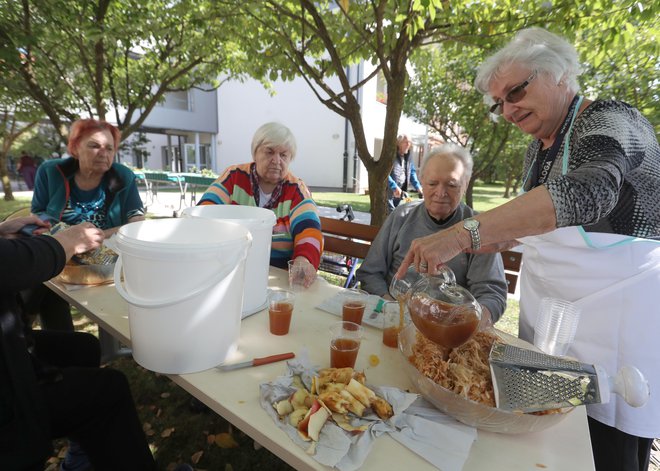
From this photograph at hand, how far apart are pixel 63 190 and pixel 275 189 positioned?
63.3 inches

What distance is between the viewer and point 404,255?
2.46 metres

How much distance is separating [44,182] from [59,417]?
2186 millimetres

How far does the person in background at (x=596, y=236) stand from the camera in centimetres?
123

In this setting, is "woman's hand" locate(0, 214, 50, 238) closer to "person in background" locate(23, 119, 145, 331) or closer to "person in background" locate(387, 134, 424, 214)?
"person in background" locate(23, 119, 145, 331)

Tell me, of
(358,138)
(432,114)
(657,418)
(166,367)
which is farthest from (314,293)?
(432,114)

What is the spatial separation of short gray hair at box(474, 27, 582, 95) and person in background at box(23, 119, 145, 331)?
2.75 metres

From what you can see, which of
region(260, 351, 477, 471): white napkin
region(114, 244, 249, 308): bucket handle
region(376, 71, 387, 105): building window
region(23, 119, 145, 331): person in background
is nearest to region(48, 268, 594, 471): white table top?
region(260, 351, 477, 471): white napkin

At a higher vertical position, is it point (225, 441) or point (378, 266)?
point (378, 266)

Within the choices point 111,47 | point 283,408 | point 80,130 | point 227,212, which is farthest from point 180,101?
point 283,408

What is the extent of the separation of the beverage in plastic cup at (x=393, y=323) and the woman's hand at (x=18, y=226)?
1.85 m

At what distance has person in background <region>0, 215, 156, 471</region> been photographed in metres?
1.17

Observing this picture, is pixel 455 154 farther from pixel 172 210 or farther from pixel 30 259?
pixel 172 210

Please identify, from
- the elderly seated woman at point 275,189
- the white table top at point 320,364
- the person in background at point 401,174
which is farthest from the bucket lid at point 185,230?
the person in background at point 401,174

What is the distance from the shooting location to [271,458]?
2232 millimetres
